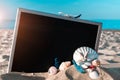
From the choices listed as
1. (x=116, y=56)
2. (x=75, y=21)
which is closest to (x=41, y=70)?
(x=75, y=21)

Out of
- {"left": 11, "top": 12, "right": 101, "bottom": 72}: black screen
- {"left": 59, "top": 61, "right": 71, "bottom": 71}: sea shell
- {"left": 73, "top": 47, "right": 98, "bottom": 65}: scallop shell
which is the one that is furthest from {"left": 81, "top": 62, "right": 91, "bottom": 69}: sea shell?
{"left": 11, "top": 12, "right": 101, "bottom": 72}: black screen

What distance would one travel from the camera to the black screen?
2.50 meters

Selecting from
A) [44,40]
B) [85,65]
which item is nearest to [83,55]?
[85,65]

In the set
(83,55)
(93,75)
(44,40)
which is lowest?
(93,75)

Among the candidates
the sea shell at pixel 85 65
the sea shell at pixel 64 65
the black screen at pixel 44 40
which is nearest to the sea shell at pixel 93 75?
the sea shell at pixel 85 65

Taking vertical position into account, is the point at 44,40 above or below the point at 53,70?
above

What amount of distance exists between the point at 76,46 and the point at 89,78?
48 centimetres

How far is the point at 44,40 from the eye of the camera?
2.56 meters

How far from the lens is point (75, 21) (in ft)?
8.77

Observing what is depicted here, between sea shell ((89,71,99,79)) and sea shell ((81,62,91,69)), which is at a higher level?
sea shell ((81,62,91,69))

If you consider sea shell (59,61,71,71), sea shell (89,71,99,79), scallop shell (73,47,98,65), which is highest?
scallop shell (73,47,98,65)

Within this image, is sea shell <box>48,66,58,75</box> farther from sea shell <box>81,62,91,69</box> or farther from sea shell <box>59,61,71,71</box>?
sea shell <box>81,62,91,69</box>

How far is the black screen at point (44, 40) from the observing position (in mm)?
2498

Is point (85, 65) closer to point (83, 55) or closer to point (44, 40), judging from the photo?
point (83, 55)
